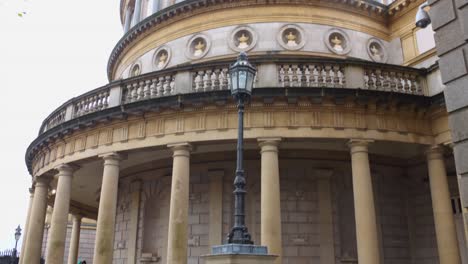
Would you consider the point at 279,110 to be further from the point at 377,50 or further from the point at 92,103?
the point at 377,50

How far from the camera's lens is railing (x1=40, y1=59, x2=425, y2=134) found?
1662 centimetres

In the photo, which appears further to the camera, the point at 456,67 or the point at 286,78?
the point at 286,78

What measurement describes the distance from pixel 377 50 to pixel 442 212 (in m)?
10.7

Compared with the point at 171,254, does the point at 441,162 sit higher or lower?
higher

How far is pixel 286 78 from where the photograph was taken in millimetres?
16609

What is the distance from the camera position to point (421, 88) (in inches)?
686

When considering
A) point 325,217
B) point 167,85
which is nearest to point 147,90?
point 167,85

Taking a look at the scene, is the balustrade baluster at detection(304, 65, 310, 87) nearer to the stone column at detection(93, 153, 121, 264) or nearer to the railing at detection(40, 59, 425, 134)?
the railing at detection(40, 59, 425, 134)

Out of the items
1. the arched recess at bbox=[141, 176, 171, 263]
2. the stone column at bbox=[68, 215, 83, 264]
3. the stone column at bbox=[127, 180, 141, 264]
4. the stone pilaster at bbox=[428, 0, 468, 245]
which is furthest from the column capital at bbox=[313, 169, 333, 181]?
the stone column at bbox=[68, 215, 83, 264]

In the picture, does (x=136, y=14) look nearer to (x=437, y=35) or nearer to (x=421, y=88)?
(x=421, y=88)

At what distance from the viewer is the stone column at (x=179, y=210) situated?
611 inches

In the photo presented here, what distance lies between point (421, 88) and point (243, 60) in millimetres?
9003

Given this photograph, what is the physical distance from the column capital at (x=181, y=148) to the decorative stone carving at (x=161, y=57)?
889 centimetres

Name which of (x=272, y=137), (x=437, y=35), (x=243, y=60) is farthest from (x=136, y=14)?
(x=437, y=35)
